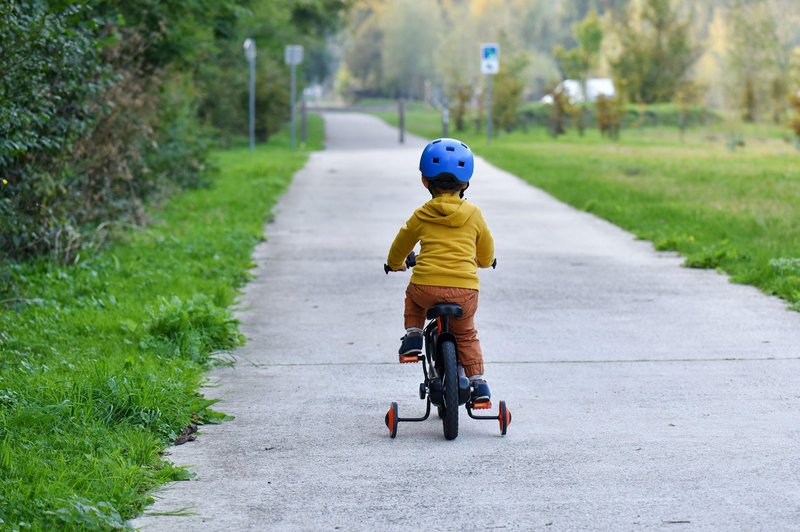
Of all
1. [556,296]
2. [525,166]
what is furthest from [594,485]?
[525,166]

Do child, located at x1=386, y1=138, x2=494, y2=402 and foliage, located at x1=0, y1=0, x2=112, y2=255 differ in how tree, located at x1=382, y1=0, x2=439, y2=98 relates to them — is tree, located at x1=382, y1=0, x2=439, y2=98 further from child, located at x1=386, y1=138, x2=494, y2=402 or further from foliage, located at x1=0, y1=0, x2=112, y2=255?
child, located at x1=386, y1=138, x2=494, y2=402

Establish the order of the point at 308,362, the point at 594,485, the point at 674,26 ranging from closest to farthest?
the point at 594,485, the point at 308,362, the point at 674,26

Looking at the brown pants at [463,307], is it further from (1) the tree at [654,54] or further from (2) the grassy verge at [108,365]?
(1) the tree at [654,54]

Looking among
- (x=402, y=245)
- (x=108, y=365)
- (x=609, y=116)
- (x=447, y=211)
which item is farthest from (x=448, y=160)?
(x=609, y=116)

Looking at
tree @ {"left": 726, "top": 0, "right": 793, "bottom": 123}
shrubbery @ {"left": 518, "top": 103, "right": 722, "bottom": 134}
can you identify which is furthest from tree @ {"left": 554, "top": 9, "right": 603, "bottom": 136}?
tree @ {"left": 726, "top": 0, "right": 793, "bottom": 123}

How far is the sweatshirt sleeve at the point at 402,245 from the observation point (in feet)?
21.5

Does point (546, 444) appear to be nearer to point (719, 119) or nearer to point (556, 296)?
point (556, 296)

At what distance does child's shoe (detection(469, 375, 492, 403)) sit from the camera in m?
6.42

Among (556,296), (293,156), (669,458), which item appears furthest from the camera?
(293,156)

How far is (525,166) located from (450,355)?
71.4 ft

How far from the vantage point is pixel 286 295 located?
11.1m

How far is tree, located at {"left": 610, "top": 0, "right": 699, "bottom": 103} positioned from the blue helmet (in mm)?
53754

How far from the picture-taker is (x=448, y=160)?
20.9 ft

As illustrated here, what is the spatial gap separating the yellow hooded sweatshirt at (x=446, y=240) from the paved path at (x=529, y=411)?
754 millimetres
